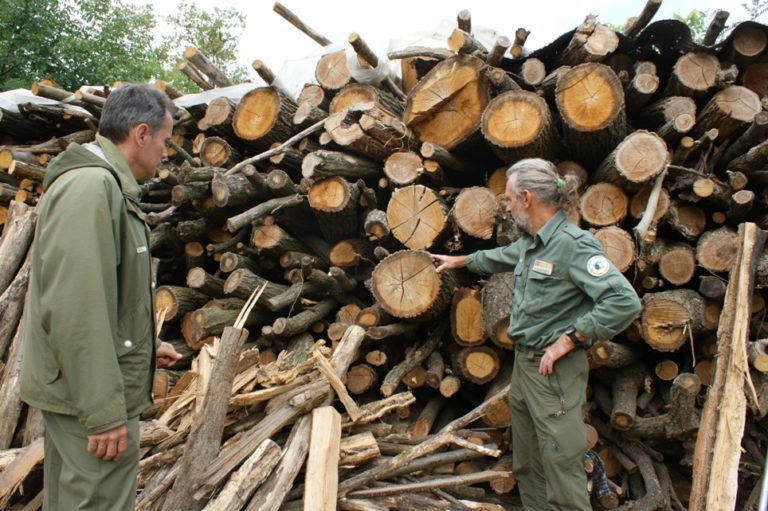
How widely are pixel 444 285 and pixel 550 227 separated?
104 centimetres

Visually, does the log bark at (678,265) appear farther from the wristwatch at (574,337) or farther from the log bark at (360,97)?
the log bark at (360,97)

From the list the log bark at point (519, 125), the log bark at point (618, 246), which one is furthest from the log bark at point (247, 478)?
the log bark at point (519, 125)

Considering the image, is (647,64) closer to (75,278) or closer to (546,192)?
(546,192)

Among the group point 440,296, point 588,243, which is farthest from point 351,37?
point 588,243

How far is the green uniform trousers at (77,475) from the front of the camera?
1848 mm

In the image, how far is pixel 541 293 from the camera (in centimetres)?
288

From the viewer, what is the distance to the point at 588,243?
2775mm

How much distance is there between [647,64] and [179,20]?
27096mm

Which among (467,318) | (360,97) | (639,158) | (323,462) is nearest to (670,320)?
(639,158)

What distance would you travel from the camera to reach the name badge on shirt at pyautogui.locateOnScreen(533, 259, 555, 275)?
2.82m

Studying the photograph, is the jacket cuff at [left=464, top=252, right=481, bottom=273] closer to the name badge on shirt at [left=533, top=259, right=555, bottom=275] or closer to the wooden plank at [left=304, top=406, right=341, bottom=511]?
the name badge on shirt at [left=533, top=259, right=555, bottom=275]

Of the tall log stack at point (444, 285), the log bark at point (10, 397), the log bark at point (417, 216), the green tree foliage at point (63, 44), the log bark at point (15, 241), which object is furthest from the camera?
the green tree foliage at point (63, 44)

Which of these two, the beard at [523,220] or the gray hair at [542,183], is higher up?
the gray hair at [542,183]

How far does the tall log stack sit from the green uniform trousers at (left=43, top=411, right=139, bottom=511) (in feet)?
2.42
